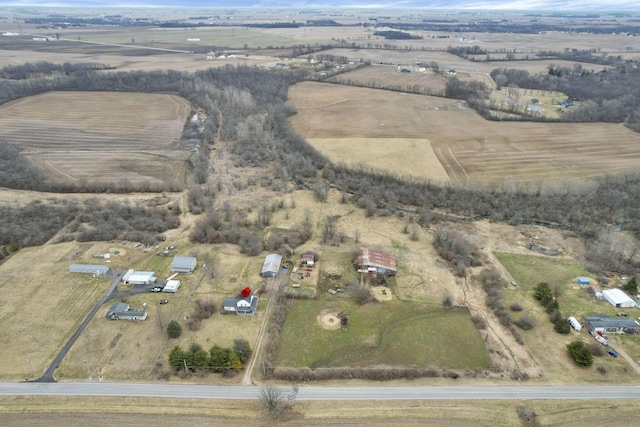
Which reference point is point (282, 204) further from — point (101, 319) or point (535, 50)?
point (535, 50)

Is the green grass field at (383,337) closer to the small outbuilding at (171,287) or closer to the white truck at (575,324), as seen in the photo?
the white truck at (575,324)

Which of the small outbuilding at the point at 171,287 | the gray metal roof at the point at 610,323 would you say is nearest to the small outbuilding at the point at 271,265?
the small outbuilding at the point at 171,287

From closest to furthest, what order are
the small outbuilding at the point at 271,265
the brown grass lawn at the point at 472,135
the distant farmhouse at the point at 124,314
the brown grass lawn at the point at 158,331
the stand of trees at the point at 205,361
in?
the stand of trees at the point at 205,361 → the brown grass lawn at the point at 158,331 → the distant farmhouse at the point at 124,314 → the small outbuilding at the point at 271,265 → the brown grass lawn at the point at 472,135

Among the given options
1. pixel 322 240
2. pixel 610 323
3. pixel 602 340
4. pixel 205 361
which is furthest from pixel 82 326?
pixel 610 323

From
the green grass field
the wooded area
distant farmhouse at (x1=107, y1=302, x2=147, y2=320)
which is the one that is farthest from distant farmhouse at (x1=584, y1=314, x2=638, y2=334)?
distant farmhouse at (x1=107, y1=302, x2=147, y2=320)

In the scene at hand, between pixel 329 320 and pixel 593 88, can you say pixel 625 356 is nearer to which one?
pixel 329 320

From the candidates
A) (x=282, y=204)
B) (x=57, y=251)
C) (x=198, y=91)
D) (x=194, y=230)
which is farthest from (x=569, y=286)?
(x=198, y=91)
